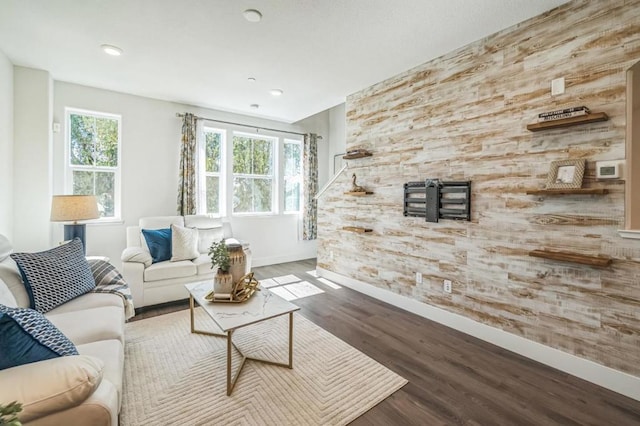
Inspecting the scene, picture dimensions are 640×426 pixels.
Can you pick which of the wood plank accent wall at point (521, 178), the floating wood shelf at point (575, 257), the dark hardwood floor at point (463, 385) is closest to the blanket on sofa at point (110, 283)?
the dark hardwood floor at point (463, 385)

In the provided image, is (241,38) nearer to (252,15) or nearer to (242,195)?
(252,15)

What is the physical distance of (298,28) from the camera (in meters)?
2.55

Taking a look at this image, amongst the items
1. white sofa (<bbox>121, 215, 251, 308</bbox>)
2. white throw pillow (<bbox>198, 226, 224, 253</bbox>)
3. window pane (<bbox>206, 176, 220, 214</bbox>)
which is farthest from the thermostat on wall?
window pane (<bbox>206, 176, 220, 214</bbox>)

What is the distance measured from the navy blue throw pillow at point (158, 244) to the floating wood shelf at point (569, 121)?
12.8ft

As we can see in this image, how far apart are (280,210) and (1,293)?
4.26 meters

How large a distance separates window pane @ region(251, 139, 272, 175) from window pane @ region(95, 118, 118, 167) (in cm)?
210

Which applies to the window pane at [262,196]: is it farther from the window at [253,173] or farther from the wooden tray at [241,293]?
the wooden tray at [241,293]

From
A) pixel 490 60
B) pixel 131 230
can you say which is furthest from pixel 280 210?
pixel 490 60

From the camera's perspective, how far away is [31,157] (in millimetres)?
3404

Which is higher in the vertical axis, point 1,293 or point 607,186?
point 607,186

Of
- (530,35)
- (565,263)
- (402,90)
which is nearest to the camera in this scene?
(565,263)

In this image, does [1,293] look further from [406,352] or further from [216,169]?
[216,169]

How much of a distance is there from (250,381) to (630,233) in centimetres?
274

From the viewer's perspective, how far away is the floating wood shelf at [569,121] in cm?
201
